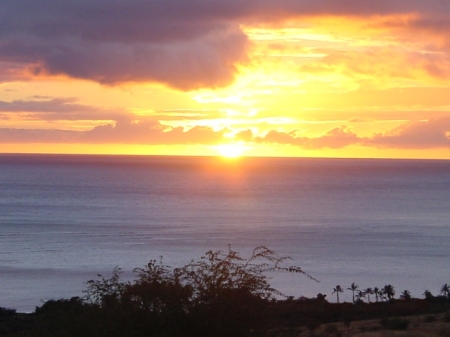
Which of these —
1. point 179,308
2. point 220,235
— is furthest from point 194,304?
point 220,235

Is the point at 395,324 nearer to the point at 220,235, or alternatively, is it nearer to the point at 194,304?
the point at 194,304

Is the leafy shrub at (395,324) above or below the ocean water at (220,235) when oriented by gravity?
below

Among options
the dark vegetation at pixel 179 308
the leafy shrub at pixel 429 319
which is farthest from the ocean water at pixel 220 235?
the dark vegetation at pixel 179 308

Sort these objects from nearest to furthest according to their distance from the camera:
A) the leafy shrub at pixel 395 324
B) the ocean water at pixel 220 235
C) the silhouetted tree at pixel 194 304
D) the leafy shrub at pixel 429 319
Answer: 1. the silhouetted tree at pixel 194 304
2. the leafy shrub at pixel 395 324
3. the leafy shrub at pixel 429 319
4. the ocean water at pixel 220 235

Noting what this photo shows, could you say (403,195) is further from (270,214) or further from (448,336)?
(448,336)

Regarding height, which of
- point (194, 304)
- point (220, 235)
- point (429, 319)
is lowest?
point (429, 319)

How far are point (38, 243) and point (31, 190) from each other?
94953mm

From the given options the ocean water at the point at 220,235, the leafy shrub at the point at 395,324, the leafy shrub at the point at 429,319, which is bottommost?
the leafy shrub at the point at 395,324

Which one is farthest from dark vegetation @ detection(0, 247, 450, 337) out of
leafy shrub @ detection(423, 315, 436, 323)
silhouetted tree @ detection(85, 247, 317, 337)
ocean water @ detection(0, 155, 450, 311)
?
ocean water @ detection(0, 155, 450, 311)

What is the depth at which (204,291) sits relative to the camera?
480 inches

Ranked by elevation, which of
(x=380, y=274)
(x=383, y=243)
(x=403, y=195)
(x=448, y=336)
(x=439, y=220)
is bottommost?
(x=448, y=336)

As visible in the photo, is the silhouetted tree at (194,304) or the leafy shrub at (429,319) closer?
the silhouetted tree at (194,304)

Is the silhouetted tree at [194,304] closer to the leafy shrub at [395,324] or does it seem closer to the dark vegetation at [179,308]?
the dark vegetation at [179,308]

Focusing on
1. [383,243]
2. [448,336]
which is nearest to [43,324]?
[448,336]
